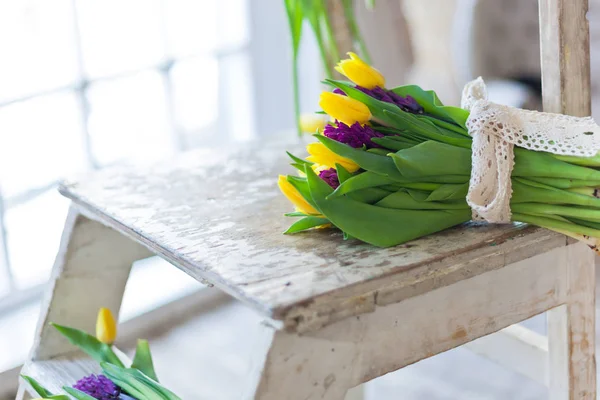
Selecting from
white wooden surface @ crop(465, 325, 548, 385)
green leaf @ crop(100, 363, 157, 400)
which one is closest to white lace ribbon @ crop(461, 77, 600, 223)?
Result: white wooden surface @ crop(465, 325, 548, 385)

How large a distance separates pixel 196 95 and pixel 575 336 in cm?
140

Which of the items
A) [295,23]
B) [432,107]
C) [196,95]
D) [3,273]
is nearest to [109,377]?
[432,107]

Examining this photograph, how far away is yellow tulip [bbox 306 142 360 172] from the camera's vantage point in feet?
2.89

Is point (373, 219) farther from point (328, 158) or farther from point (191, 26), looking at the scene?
point (191, 26)

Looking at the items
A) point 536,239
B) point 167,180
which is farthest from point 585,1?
point 167,180

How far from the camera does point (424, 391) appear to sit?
1.66 m

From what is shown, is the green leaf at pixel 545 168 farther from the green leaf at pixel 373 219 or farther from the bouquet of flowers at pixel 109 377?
the bouquet of flowers at pixel 109 377

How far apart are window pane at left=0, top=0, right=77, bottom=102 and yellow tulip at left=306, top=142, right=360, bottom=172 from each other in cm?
112

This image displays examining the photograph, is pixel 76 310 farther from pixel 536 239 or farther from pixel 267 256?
pixel 536 239

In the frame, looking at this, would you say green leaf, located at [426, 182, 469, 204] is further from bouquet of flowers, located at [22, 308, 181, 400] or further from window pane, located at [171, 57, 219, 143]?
window pane, located at [171, 57, 219, 143]

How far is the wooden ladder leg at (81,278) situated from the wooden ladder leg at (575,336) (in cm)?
60

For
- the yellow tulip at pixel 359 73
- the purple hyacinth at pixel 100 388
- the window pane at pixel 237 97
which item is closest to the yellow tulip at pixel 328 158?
the yellow tulip at pixel 359 73

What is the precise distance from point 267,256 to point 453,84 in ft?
5.18

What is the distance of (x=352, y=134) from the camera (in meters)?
0.89
